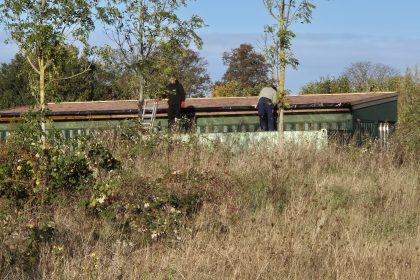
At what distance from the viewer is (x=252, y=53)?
59.6 meters

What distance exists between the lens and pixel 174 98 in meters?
19.7

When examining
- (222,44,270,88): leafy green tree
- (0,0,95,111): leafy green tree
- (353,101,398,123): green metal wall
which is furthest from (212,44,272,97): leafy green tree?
(0,0,95,111): leafy green tree

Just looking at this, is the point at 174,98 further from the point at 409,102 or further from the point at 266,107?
the point at 409,102

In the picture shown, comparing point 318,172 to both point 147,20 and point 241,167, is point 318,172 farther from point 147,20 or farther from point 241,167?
point 147,20

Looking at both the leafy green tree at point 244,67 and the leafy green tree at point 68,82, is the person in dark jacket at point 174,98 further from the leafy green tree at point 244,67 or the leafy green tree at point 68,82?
the leafy green tree at point 244,67

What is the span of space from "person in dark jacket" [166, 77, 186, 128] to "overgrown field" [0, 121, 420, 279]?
6204 millimetres

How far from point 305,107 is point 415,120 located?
10.2 feet

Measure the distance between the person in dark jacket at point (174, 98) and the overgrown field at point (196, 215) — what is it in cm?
620

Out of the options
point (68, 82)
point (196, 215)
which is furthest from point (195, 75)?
point (196, 215)

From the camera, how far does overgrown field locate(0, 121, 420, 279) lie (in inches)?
286

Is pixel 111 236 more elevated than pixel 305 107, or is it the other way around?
pixel 305 107

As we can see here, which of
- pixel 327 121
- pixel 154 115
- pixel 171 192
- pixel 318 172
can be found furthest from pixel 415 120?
pixel 171 192

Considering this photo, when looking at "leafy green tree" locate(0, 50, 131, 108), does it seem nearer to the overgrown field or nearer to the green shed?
the green shed

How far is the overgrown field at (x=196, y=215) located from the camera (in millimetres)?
7270
